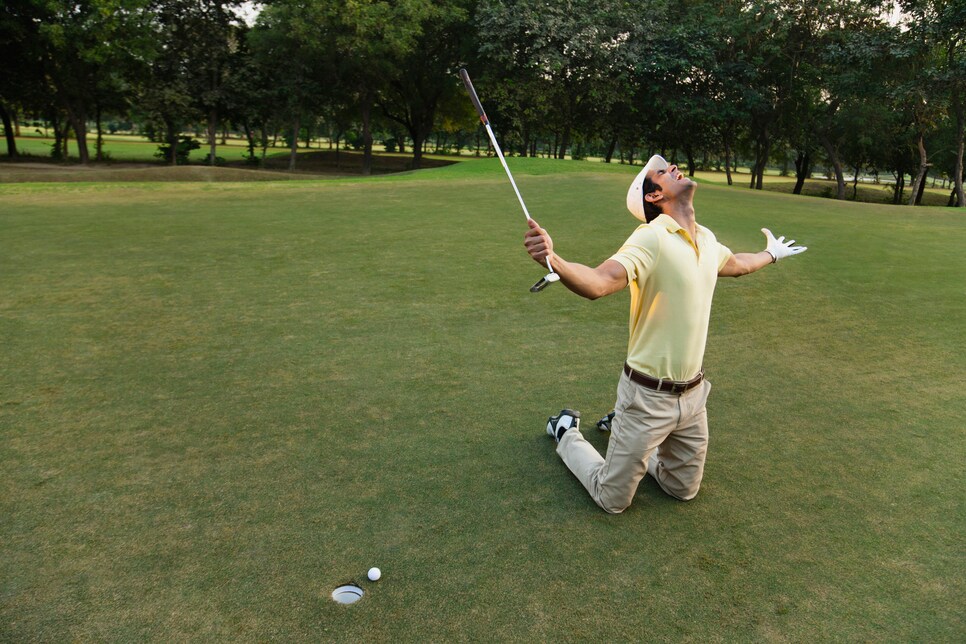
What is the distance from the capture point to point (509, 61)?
40250mm

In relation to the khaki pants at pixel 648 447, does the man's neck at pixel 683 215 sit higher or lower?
higher

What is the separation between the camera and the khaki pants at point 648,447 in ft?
14.6

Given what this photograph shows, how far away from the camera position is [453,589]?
3754 mm

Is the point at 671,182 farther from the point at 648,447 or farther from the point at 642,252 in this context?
the point at 648,447

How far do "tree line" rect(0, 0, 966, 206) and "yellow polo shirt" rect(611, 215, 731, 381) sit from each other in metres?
34.9

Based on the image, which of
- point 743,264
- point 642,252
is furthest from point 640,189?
point 743,264

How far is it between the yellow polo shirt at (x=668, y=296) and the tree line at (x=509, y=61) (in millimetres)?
34885

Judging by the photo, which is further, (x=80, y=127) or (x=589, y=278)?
(x=80, y=127)

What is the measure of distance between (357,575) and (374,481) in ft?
3.55

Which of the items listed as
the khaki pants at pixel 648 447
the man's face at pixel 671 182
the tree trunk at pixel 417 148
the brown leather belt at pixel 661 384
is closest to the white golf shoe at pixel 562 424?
the khaki pants at pixel 648 447

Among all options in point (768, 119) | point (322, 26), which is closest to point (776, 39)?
point (768, 119)

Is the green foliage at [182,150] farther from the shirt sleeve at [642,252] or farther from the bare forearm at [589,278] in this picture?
the bare forearm at [589,278]

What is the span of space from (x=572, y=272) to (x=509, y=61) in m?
39.5

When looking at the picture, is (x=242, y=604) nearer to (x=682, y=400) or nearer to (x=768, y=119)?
(x=682, y=400)
